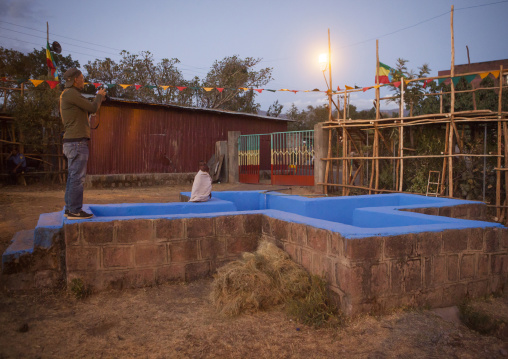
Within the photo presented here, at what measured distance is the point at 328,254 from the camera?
371cm

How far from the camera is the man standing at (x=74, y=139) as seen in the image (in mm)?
4402

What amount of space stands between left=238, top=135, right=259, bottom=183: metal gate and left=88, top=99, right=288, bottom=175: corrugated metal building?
7.11 feet

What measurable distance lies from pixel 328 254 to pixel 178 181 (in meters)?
14.2

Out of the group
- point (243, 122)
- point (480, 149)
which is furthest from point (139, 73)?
point (480, 149)

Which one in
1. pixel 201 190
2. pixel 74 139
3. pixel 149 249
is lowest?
pixel 149 249

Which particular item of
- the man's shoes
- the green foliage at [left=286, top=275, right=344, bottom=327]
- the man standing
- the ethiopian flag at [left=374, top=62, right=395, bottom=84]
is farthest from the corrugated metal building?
the green foliage at [left=286, top=275, right=344, bottom=327]

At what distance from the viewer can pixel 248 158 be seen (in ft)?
55.0

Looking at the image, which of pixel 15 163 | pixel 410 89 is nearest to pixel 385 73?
pixel 410 89

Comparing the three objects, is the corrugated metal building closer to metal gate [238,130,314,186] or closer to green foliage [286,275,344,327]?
metal gate [238,130,314,186]

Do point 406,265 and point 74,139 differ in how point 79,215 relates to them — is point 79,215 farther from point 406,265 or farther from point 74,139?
point 406,265

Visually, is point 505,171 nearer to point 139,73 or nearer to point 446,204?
point 446,204

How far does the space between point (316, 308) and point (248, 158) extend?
13.4 m

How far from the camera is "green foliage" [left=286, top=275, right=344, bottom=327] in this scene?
3.42 meters

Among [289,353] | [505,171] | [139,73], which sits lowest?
[289,353]
